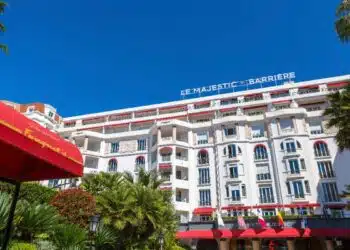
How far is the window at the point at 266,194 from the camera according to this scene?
38.1 metres

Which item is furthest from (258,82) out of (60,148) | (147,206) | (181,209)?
(60,148)

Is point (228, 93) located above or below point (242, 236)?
above

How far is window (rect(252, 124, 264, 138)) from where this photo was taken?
4316cm

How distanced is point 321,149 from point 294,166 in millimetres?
5261

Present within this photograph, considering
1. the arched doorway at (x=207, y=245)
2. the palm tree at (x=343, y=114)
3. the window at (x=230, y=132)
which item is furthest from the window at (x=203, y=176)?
the palm tree at (x=343, y=114)

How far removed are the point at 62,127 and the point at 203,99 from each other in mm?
30372

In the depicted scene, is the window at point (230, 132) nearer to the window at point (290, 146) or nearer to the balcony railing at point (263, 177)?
the balcony railing at point (263, 177)

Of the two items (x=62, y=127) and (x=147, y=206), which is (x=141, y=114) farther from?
(x=147, y=206)

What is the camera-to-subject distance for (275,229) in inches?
1135

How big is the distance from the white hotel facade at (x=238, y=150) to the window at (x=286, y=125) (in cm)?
14

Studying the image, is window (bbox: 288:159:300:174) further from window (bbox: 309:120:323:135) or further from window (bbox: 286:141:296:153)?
window (bbox: 309:120:323:135)

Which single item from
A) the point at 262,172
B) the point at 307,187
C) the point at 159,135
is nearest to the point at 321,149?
the point at 307,187

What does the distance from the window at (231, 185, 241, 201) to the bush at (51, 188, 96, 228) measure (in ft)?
85.0

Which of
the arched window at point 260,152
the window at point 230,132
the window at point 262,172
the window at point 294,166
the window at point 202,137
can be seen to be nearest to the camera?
the window at point 294,166
